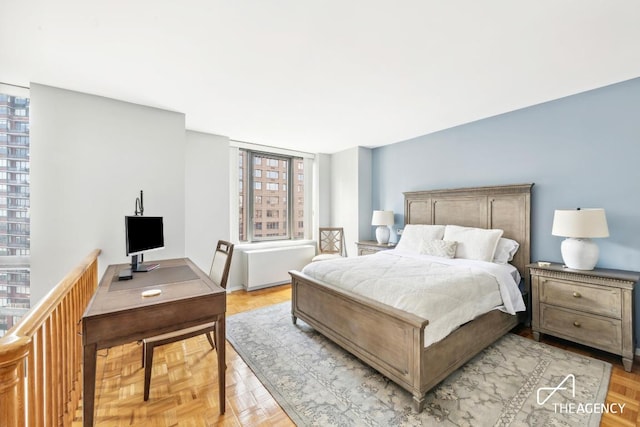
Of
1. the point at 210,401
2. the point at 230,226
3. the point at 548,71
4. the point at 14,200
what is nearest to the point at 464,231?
→ the point at 548,71

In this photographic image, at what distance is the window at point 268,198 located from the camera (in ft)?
15.5

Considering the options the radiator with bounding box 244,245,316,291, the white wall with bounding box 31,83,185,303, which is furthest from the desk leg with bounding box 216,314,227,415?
the radiator with bounding box 244,245,316,291

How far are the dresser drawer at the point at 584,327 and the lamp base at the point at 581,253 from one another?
1.44 ft

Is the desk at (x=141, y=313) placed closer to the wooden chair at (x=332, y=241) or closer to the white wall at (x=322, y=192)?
the wooden chair at (x=332, y=241)

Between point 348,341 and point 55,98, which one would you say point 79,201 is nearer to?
point 55,98

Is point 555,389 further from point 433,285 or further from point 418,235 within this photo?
point 418,235

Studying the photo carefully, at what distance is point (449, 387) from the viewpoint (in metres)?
1.97

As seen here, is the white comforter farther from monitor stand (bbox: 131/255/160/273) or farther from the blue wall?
monitor stand (bbox: 131/255/160/273)

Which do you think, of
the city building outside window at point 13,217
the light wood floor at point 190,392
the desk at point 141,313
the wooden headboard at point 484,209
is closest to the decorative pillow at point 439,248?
the wooden headboard at point 484,209

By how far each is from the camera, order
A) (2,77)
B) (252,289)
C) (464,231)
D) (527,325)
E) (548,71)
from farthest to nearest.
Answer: (252,289) → (464,231) → (527,325) → (2,77) → (548,71)

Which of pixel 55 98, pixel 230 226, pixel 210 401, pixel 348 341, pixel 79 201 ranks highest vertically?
pixel 55 98

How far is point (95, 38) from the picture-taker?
1.85 m

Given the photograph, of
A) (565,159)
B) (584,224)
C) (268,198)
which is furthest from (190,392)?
(565,159)

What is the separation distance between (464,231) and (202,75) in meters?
3.33
